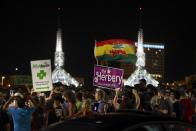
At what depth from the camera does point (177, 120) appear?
713cm

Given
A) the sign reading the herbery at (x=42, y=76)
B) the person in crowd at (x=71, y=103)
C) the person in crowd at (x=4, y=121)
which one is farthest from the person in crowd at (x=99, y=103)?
the sign reading the herbery at (x=42, y=76)

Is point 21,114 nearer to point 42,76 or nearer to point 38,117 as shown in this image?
point 38,117

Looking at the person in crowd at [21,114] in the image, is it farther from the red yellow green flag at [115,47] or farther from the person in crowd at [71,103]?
the red yellow green flag at [115,47]

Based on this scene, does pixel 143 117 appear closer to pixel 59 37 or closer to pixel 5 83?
pixel 5 83

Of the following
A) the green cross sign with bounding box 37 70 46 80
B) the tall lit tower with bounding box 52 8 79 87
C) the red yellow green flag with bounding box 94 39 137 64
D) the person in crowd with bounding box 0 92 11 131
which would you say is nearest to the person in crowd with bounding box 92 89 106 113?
the person in crowd with bounding box 0 92 11 131

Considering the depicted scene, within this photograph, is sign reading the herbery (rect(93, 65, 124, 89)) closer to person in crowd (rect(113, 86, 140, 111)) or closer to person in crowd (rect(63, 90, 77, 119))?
person in crowd (rect(113, 86, 140, 111))

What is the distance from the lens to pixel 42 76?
53.3 ft

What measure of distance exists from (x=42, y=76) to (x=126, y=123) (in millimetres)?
9733

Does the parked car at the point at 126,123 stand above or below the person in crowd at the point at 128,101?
below

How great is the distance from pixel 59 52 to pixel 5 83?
102m

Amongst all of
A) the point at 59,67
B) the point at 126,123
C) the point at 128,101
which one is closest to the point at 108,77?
the point at 128,101

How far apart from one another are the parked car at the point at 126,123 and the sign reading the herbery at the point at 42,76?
880cm

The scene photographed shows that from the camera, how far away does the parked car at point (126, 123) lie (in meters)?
6.66

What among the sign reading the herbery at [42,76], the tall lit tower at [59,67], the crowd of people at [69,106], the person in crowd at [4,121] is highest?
the tall lit tower at [59,67]
